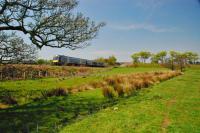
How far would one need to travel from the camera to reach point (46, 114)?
15.9m

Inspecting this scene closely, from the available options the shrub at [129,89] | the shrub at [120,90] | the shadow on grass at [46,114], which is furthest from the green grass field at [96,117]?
the shrub at [129,89]

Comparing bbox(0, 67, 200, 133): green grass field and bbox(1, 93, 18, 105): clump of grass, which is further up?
bbox(1, 93, 18, 105): clump of grass

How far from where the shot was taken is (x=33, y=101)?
20.4 m

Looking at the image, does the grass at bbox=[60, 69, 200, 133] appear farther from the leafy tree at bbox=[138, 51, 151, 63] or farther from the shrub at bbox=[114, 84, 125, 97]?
the leafy tree at bbox=[138, 51, 151, 63]

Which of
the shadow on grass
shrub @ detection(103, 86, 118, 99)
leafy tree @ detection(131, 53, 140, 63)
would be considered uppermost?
leafy tree @ detection(131, 53, 140, 63)

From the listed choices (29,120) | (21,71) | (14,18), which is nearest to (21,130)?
(29,120)

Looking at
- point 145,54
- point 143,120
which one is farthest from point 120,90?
point 145,54

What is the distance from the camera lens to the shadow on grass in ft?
43.0

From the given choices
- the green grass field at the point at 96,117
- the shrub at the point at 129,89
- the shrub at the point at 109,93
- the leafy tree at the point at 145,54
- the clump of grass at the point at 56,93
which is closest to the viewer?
the green grass field at the point at 96,117

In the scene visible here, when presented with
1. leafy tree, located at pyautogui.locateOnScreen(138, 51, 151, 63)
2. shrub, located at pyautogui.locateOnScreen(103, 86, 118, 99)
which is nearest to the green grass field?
shrub, located at pyautogui.locateOnScreen(103, 86, 118, 99)

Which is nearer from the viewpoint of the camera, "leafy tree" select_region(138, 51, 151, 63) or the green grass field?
the green grass field

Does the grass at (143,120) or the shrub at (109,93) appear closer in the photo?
the grass at (143,120)

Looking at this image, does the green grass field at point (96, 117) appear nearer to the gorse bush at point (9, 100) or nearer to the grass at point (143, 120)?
the grass at point (143, 120)

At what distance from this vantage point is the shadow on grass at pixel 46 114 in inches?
516
